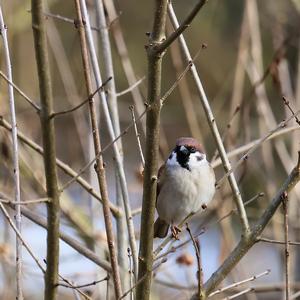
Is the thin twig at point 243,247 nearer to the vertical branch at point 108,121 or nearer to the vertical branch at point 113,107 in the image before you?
the vertical branch at point 108,121

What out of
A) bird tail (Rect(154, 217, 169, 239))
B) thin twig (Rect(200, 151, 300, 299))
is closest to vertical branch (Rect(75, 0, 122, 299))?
thin twig (Rect(200, 151, 300, 299))

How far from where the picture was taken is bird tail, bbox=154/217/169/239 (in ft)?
10.4

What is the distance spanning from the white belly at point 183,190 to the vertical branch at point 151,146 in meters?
1.12

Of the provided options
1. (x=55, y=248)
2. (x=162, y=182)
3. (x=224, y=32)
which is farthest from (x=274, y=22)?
(x=224, y=32)

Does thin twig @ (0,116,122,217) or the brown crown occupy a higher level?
the brown crown

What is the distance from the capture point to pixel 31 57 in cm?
509

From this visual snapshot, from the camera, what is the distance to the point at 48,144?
1579 millimetres

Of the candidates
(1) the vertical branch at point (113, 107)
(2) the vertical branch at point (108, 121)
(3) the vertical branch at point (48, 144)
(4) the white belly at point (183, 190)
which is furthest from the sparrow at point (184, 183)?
(3) the vertical branch at point (48, 144)

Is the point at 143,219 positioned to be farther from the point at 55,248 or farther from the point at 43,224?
the point at 43,224

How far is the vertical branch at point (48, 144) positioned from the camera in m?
1.51

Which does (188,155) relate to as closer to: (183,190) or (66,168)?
(183,190)

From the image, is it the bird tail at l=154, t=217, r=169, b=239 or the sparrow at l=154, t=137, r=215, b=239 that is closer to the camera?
the sparrow at l=154, t=137, r=215, b=239

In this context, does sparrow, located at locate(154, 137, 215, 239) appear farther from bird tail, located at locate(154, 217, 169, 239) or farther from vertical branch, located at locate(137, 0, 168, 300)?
vertical branch, located at locate(137, 0, 168, 300)

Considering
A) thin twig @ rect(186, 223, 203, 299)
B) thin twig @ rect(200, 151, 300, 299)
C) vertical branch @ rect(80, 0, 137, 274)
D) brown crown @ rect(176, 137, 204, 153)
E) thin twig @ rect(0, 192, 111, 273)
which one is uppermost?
brown crown @ rect(176, 137, 204, 153)
